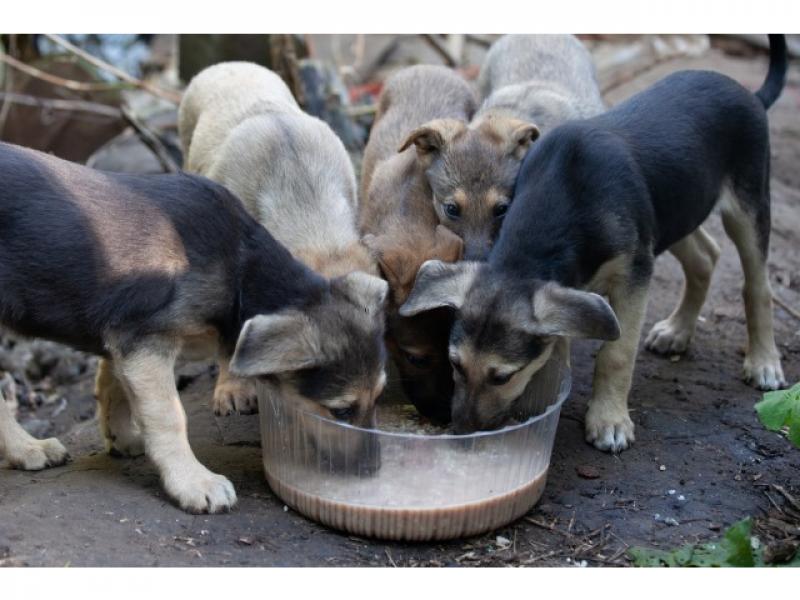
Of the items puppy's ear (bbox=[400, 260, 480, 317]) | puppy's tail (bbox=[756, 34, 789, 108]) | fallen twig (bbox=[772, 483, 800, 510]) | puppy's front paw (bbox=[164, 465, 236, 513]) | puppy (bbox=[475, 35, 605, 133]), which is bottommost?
fallen twig (bbox=[772, 483, 800, 510])

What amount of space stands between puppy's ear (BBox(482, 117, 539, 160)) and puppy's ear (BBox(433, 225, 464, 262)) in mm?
1090

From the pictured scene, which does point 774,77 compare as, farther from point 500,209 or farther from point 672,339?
point 500,209

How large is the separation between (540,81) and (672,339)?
270cm

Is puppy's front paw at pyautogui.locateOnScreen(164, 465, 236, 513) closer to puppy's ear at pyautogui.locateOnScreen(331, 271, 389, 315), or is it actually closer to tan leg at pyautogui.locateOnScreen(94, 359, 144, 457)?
tan leg at pyautogui.locateOnScreen(94, 359, 144, 457)

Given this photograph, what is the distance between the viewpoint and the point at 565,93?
957 cm

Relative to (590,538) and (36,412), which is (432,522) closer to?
(590,538)

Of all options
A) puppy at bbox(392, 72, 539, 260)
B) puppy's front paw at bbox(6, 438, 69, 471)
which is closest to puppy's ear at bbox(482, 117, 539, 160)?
puppy at bbox(392, 72, 539, 260)

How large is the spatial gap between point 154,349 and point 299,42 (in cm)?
817

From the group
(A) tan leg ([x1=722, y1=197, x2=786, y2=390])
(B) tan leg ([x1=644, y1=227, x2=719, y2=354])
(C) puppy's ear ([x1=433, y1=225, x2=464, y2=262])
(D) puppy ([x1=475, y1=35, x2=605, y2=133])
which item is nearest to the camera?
(C) puppy's ear ([x1=433, y1=225, x2=464, y2=262])

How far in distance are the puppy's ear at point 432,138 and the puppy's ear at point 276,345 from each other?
250 cm

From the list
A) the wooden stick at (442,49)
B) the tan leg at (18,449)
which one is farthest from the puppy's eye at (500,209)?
the wooden stick at (442,49)

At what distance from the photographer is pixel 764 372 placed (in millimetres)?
8102

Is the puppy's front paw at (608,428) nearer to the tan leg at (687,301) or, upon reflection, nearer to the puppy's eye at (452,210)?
the puppy's eye at (452,210)

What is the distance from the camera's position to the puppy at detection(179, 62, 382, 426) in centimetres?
697
